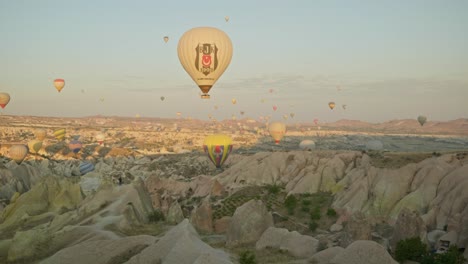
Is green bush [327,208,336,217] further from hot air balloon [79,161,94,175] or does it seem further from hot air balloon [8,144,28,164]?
hot air balloon [79,161,94,175]

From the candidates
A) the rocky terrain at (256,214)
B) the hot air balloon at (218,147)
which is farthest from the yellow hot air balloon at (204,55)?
the hot air balloon at (218,147)

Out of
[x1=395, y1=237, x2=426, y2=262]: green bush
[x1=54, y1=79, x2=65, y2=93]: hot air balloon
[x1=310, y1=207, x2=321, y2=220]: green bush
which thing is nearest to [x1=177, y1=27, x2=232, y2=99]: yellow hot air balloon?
[x1=310, y1=207, x2=321, y2=220]: green bush

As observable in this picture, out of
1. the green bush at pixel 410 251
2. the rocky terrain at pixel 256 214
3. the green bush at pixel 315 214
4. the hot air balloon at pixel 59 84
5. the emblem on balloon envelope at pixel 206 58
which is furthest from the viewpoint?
the hot air balloon at pixel 59 84

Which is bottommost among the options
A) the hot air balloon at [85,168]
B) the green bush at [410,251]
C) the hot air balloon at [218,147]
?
the hot air balloon at [85,168]

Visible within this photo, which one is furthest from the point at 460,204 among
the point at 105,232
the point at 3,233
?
the point at 3,233

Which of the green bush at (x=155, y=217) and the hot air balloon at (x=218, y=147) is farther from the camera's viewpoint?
the hot air balloon at (x=218, y=147)

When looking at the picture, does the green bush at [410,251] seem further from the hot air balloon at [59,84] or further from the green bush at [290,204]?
the hot air balloon at [59,84]
